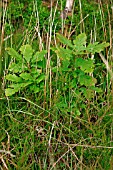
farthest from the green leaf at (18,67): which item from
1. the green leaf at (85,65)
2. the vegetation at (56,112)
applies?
the green leaf at (85,65)

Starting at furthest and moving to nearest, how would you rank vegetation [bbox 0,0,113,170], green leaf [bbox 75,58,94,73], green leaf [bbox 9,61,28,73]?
1. green leaf [bbox 9,61,28,73]
2. green leaf [bbox 75,58,94,73]
3. vegetation [bbox 0,0,113,170]

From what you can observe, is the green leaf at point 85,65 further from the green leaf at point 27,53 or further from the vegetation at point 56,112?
the green leaf at point 27,53

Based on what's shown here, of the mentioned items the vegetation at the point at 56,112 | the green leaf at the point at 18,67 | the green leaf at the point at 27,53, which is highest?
the green leaf at the point at 27,53

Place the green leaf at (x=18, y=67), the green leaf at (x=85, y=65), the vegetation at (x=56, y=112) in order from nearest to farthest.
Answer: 1. the vegetation at (x=56, y=112)
2. the green leaf at (x=85, y=65)
3. the green leaf at (x=18, y=67)

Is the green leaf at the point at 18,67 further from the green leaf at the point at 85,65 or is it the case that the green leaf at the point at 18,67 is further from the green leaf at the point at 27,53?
the green leaf at the point at 85,65

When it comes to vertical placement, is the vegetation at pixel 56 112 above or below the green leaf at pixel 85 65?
below

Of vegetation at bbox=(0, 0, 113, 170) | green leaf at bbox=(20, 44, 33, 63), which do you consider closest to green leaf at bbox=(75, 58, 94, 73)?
vegetation at bbox=(0, 0, 113, 170)

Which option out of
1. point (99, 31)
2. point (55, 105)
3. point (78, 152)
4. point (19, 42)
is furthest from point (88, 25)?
point (78, 152)

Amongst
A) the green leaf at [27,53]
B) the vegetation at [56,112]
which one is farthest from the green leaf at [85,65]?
the green leaf at [27,53]

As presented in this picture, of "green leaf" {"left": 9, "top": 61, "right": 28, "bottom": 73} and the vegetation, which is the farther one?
"green leaf" {"left": 9, "top": 61, "right": 28, "bottom": 73}

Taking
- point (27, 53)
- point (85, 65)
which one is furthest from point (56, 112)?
point (27, 53)

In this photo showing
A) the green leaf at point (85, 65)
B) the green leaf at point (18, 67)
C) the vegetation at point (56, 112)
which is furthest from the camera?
the green leaf at point (18, 67)

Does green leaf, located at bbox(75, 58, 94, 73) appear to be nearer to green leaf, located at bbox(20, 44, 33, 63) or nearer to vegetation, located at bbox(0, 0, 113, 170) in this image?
vegetation, located at bbox(0, 0, 113, 170)

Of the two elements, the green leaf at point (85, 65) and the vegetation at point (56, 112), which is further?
the green leaf at point (85, 65)
